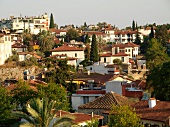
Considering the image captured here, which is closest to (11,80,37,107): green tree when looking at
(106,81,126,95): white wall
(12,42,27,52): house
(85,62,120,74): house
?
(106,81,126,95): white wall

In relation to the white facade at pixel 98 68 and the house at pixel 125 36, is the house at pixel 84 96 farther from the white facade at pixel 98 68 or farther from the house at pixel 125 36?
the house at pixel 125 36

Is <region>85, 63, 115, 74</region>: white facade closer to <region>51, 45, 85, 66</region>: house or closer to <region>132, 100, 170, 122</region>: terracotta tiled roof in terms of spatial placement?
<region>51, 45, 85, 66</region>: house

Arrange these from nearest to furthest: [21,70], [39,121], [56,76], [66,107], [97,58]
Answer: [39,121] → [66,107] → [56,76] → [21,70] → [97,58]

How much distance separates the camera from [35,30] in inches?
3767

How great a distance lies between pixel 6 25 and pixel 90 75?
47.3 m

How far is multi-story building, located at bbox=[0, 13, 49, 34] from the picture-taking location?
9419cm

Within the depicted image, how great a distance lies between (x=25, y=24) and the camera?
310 feet

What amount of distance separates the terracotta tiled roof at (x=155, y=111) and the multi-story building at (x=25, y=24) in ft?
221

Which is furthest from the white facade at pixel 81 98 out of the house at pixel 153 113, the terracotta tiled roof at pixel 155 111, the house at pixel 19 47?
the house at pixel 19 47

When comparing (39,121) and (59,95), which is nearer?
(39,121)

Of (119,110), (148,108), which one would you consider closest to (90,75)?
(148,108)

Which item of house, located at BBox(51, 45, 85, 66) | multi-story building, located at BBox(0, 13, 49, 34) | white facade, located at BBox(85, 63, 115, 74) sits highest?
multi-story building, located at BBox(0, 13, 49, 34)

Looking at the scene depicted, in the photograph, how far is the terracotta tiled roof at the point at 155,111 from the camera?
1007 inches

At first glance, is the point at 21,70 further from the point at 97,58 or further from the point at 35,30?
the point at 35,30
